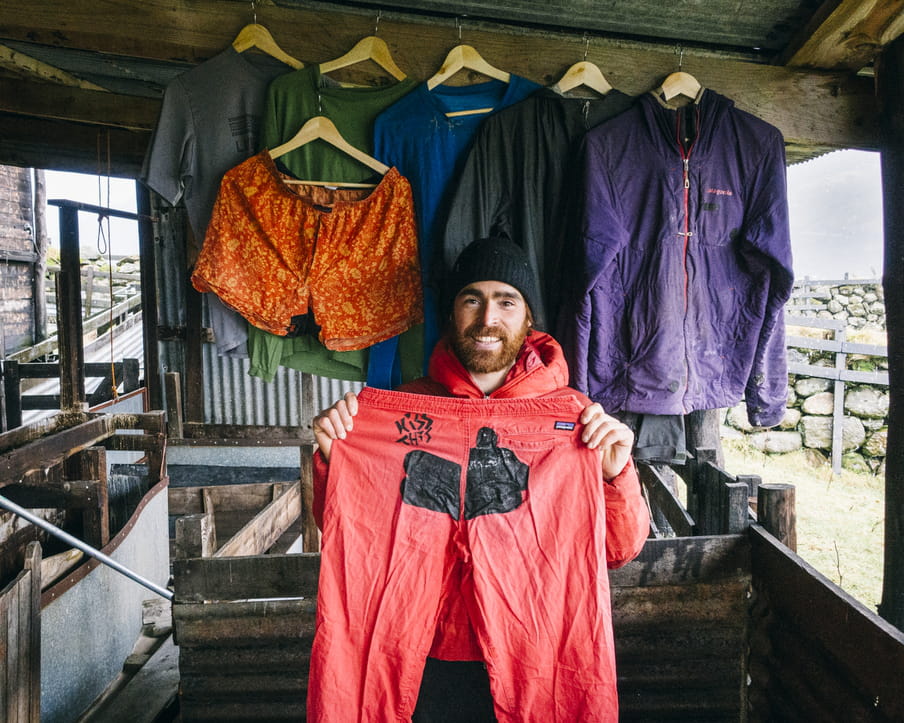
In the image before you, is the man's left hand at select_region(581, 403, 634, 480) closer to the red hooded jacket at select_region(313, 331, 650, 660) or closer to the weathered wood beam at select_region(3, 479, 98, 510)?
the red hooded jacket at select_region(313, 331, 650, 660)

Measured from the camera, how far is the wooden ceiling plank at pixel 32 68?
3.44 meters

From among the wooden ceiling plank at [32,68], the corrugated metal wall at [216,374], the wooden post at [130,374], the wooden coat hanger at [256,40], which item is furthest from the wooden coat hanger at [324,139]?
the wooden post at [130,374]

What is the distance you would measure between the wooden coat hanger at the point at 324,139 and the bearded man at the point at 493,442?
2.08ft

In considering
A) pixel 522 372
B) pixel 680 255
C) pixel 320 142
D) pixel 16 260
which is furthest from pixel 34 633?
pixel 16 260

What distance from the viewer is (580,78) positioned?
2.35 m

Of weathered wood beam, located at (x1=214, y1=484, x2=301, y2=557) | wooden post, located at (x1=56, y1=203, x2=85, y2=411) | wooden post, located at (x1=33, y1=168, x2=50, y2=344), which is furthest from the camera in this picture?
wooden post, located at (x1=33, y1=168, x2=50, y2=344)

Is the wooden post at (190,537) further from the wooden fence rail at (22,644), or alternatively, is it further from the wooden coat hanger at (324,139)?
the wooden coat hanger at (324,139)

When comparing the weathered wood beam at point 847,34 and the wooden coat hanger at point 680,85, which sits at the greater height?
the weathered wood beam at point 847,34

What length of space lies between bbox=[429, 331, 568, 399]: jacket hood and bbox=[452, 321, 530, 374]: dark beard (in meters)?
0.03

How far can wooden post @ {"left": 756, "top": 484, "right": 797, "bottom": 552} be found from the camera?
76.2 inches

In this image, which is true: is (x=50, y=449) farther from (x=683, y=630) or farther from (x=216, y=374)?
(x=216, y=374)

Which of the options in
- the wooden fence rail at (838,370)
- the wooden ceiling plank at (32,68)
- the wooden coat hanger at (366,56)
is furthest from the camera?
the wooden fence rail at (838,370)

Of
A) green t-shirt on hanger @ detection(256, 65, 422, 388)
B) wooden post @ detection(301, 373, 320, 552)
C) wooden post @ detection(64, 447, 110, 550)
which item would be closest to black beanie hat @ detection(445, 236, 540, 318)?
green t-shirt on hanger @ detection(256, 65, 422, 388)

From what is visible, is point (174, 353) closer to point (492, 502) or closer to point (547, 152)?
point (547, 152)
